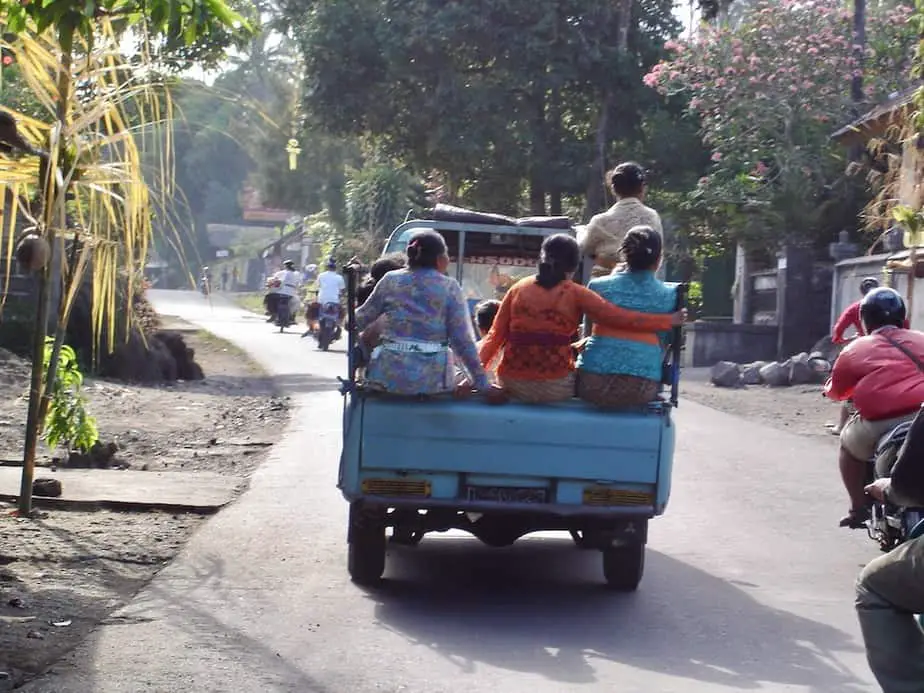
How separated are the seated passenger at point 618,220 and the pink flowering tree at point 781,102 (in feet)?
58.9

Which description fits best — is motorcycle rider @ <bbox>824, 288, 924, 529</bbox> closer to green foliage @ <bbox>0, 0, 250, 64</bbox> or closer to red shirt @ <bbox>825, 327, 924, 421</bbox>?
red shirt @ <bbox>825, 327, 924, 421</bbox>

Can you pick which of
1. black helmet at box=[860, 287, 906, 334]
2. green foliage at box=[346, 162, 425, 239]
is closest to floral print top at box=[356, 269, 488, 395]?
black helmet at box=[860, 287, 906, 334]

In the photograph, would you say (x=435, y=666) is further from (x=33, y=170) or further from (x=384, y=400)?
(x=33, y=170)

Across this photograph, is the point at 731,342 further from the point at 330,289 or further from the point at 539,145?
the point at 330,289

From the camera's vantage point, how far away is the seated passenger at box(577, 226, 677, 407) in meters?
7.39

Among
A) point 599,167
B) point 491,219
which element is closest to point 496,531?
point 491,219

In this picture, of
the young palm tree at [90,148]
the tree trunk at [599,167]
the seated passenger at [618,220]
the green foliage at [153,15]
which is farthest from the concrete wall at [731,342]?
the green foliage at [153,15]

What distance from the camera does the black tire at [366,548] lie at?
7.54 metres

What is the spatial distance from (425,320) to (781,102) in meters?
20.7

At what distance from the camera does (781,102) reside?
26953mm

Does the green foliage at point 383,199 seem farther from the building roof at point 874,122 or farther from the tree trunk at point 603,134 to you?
the building roof at point 874,122

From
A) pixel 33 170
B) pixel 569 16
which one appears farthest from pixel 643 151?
pixel 33 170

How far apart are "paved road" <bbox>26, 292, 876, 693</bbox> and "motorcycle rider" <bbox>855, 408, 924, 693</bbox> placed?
5.18 ft

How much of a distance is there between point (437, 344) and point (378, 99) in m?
25.2
